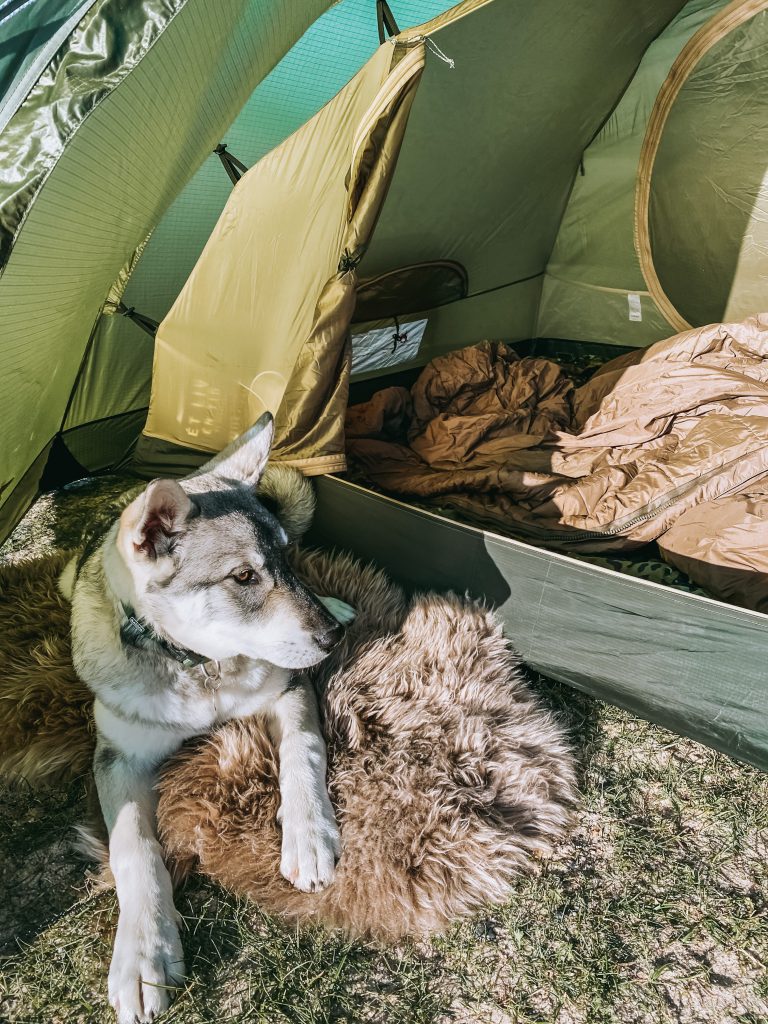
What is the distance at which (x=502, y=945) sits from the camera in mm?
1806

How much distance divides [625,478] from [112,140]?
7.59ft

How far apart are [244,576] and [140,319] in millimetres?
2092

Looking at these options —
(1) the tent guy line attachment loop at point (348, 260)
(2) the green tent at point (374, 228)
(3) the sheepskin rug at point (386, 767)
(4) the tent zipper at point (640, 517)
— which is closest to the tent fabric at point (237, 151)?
(2) the green tent at point (374, 228)

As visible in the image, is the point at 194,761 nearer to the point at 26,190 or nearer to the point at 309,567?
the point at 309,567

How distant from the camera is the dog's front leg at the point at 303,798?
72.2 inches

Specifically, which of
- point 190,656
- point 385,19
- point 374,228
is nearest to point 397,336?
point 374,228

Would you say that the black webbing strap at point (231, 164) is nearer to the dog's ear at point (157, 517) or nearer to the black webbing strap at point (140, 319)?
the black webbing strap at point (140, 319)

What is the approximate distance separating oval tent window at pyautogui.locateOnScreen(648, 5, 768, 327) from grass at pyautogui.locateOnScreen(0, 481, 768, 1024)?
9.39ft

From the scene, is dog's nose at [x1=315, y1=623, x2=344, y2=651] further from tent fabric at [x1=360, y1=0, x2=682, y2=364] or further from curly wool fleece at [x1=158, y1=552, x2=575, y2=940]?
tent fabric at [x1=360, y1=0, x2=682, y2=364]

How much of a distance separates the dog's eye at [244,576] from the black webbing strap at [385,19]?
2.59 meters

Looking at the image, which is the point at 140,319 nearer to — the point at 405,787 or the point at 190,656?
the point at 190,656

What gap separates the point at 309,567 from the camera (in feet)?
9.08

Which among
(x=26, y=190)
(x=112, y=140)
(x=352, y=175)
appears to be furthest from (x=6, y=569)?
(x=352, y=175)

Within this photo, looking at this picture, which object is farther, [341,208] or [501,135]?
[501,135]
